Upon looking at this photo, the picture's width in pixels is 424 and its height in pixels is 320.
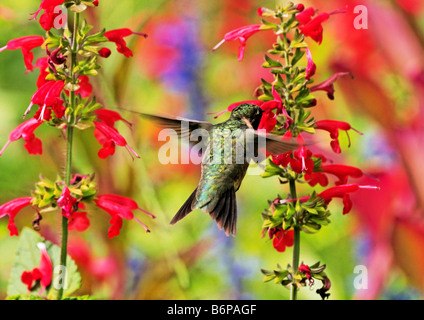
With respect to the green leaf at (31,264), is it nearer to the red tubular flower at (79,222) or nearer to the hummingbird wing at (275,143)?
the red tubular flower at (79,222)

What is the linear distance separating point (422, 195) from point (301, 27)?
62cm

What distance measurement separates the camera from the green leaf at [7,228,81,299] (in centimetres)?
101

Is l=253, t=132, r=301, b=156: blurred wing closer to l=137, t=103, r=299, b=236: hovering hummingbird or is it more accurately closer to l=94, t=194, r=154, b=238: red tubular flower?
l=137, t=103, r=299, b=236: hovering hummingbird

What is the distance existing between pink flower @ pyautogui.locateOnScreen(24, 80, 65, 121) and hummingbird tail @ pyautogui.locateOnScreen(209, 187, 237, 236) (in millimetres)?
296

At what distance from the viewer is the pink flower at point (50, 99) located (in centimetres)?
90

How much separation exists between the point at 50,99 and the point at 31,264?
316 mm

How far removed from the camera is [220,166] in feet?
3.76

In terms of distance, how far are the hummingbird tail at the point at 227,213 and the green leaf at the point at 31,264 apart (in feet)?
0.82

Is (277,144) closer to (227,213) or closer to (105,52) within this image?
(227,213)

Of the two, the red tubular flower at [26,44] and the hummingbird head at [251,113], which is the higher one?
the red tubular flower at [26,44]

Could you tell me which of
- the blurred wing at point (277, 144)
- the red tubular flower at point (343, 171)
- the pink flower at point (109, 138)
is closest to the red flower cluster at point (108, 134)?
the pink flower at point (109, 138)

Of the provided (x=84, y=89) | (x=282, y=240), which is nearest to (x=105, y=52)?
(x=84, y=89)

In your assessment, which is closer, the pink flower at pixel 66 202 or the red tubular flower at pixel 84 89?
the pink flower at pixel 66 202
